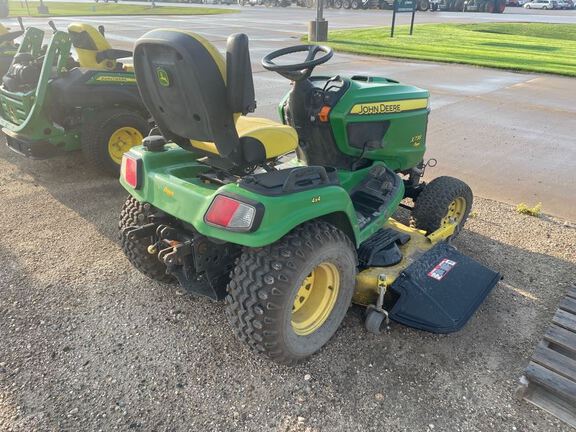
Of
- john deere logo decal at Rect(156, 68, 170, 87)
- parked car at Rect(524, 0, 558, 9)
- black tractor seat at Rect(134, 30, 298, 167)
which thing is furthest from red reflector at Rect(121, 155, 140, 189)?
parked car at Rect(524, 0, 558, 9)

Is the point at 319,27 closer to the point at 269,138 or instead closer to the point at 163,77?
the point at 269,138

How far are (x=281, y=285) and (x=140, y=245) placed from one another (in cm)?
112

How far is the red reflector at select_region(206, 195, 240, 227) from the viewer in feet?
6.95

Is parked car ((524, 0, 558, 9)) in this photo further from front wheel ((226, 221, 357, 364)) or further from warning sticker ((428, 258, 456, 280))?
front wheel ((226, 221, 357, 364))

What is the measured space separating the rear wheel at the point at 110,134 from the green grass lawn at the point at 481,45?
10.4 m

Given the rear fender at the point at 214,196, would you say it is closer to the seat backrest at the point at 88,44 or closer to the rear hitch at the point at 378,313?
the rear hitch at the point at 378,313

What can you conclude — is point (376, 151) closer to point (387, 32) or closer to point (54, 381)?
point (54, 381)

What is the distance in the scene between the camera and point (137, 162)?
8.55 feet

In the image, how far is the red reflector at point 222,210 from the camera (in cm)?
212

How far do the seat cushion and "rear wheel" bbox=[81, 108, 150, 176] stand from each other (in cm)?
260

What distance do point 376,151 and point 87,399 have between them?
7.41 feet

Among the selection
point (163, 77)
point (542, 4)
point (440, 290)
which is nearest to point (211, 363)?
point (440, 290)

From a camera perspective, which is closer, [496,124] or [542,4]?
[496,124]

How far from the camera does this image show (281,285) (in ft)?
7.08
